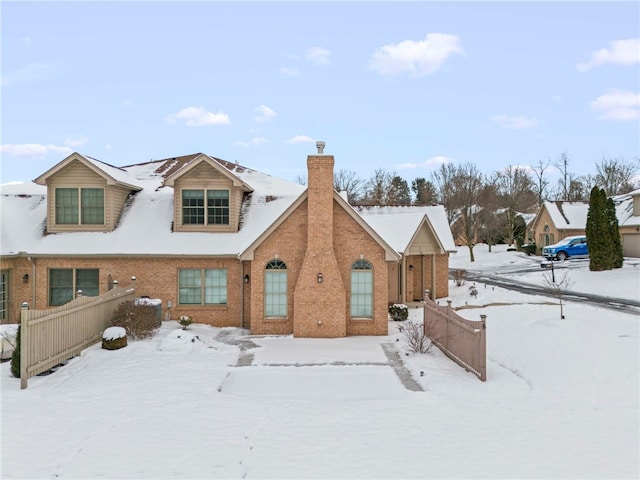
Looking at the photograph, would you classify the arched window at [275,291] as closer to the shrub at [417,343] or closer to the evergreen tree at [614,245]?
the shrub at [417,343]

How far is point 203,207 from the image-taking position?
18766 millimetres

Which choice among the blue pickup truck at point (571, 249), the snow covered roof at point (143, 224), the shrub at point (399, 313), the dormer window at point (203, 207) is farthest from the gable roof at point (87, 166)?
the blue pickup truck at point (571, 249)

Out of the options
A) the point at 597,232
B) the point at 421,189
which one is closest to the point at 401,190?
the point at 421,189

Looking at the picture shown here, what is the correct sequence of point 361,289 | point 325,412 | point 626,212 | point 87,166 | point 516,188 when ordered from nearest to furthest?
point 325,412 → point 361,289 → point 87,166 → point 626,212 → point 516,188

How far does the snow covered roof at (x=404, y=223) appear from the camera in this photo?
23.7m

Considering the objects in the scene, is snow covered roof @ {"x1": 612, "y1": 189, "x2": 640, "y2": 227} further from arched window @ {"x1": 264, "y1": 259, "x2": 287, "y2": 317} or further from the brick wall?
the brick wall

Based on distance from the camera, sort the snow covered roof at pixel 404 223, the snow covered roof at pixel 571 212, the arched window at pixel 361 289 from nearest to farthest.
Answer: the arched window at pixel 361 289 < the snow covered roof at pixel 404 223 < the snow covered roof at pixel 571 212

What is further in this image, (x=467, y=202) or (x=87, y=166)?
(x=467, y=202)

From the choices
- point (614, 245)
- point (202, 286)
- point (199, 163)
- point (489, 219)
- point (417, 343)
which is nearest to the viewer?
point (417, 343)

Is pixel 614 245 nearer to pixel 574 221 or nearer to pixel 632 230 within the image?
pixel 632 230

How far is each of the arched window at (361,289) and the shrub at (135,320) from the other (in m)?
6.93

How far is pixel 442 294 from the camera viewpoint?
86.4 feet

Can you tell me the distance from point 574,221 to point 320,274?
141 ft

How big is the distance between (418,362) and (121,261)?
471 inches
